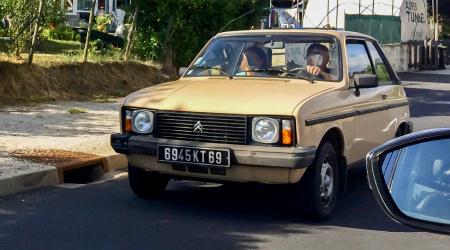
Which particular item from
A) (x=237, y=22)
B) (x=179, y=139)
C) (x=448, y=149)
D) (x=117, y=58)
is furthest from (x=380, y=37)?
(x=448, y=149)

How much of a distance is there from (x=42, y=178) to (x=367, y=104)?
11.3 ft

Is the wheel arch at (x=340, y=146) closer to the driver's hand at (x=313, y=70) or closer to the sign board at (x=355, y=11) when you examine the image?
the driver's hand at (x=313, y=70)

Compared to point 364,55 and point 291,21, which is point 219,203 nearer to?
point 364,55

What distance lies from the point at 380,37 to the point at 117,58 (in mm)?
17001

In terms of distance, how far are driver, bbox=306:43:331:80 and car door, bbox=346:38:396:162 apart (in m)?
0.25

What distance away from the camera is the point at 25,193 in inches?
306

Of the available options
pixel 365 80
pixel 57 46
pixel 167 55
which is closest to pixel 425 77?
pixel 167 55

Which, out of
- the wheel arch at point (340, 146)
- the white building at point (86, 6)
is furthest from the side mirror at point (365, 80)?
the white building at point (86, 6)

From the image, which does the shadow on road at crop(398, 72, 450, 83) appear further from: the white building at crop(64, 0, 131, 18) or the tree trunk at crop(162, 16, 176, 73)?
the tree trunk at crop(162, 16, 176, 73)

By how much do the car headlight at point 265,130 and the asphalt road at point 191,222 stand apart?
762 mm

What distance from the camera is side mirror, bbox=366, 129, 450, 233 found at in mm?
2596

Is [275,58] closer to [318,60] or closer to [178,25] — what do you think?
[318,60]

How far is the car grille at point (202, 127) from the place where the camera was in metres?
6.53

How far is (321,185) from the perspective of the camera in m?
6.78
